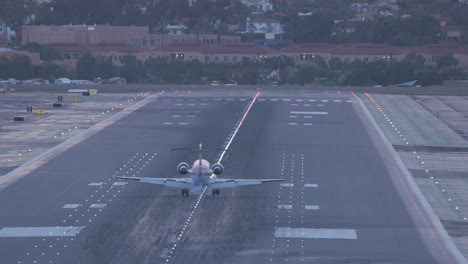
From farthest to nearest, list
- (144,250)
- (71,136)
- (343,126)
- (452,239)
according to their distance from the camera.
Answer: (343,126), (71,136), (452,239), (144,250)

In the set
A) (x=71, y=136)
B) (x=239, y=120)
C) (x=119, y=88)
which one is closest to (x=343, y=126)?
(x=239, y=120)

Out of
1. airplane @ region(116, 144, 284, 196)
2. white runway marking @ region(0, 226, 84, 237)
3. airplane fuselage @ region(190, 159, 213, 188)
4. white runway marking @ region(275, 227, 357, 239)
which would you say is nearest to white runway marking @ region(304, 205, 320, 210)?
airplane @ region(116, 144, 284, 196)

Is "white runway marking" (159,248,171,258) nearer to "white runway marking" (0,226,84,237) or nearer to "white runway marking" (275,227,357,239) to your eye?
"white runway marking" (0,226,84,237)

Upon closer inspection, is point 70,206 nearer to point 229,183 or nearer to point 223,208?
point 223,208

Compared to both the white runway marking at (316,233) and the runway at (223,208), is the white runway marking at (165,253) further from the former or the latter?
the white runway marking at (316,233)

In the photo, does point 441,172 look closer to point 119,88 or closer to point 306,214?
point 306,214

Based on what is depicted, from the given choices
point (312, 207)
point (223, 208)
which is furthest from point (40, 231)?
point (312, 207)
